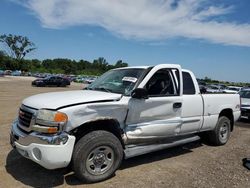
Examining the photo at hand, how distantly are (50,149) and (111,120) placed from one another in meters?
1.11

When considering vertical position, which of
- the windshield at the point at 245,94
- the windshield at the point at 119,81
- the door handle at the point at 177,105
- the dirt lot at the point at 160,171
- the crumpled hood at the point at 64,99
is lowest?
the dirt lot at the point at 160,171

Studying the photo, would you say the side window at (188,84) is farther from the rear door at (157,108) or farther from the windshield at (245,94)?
the windshield at (245,94)

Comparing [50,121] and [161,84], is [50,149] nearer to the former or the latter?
[50,121]

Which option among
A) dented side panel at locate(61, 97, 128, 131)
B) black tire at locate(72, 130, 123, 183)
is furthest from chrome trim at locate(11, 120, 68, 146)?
black tire at locate(72, 130, 123, 183)

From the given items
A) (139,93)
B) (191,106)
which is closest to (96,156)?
(139,93)

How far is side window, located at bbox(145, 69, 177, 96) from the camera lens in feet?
17.8

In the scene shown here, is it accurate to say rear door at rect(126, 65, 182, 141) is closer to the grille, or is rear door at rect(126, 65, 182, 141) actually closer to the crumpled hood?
the crumpled hood

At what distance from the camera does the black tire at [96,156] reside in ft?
14.2

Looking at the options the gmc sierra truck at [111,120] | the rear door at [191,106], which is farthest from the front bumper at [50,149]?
the rear door at [191,106]

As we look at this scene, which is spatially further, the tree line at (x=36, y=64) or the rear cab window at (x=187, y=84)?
the tree line at (x=36, y=64)

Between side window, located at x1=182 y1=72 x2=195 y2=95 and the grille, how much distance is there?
3194mm

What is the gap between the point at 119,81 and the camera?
18.0 ft

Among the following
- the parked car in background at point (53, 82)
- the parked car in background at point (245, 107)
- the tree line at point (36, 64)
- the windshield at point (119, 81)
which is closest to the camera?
the windshield at point (119, 81)

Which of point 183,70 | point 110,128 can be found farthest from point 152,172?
point 183,70
